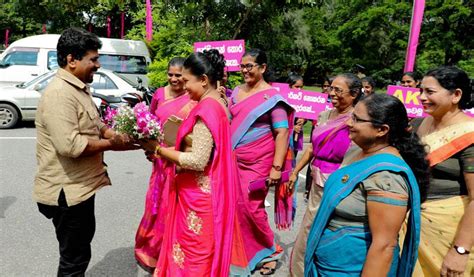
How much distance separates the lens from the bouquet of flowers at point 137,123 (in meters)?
2.30

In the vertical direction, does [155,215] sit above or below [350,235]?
below

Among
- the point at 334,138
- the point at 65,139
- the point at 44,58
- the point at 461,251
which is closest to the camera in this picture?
the point at 461,251

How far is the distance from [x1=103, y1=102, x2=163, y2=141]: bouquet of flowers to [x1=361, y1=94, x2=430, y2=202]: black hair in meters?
1.18

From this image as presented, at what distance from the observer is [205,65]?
7.65ft

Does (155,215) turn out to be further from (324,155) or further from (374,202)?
(374,202)

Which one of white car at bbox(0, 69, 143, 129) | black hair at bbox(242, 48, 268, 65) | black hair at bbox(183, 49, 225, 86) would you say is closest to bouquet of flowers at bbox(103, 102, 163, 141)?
black hair at bbox(183, 49, 225, 86)

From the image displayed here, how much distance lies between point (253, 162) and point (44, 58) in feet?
36.6

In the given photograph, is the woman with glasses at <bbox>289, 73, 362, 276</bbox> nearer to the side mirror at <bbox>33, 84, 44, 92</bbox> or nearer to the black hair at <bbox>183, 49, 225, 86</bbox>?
the black hair at <bbox>183, 49, 225, 86</bbox>

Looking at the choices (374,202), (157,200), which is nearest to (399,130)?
(374,202)

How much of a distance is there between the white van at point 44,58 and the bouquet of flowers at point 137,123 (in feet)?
35.6

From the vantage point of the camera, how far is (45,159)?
230cm

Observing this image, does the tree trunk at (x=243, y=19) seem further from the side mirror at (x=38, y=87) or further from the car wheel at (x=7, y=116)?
the car wheel at (x=7, y=116)

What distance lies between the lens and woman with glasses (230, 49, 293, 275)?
3.33 metres

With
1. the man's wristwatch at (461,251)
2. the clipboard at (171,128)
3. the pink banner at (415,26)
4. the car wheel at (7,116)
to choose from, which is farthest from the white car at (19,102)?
the man's wristwatch at (461,251)
